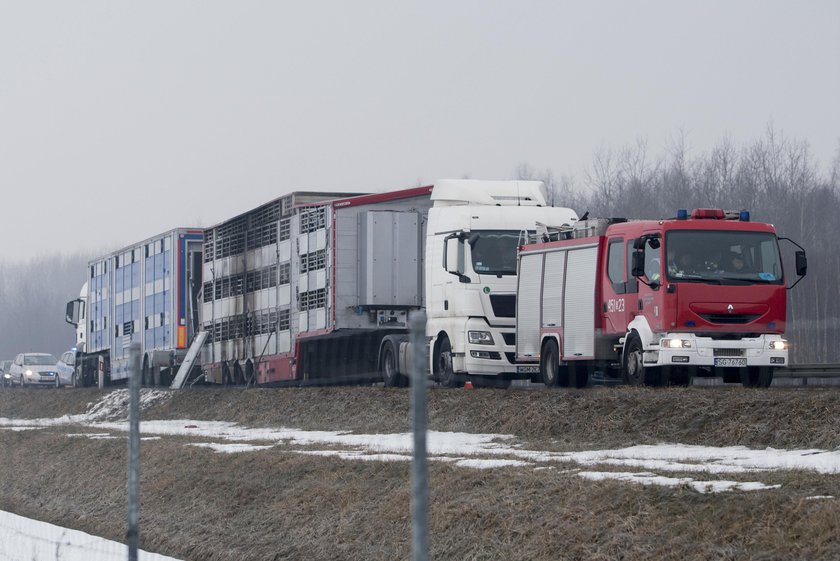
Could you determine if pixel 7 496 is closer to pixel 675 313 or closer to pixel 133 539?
pixel 675 313

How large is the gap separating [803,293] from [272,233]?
139 feet

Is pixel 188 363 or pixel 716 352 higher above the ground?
pixel 716 352

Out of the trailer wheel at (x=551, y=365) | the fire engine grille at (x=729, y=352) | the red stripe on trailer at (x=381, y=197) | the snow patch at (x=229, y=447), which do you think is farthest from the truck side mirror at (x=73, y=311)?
the fire engine grille at (x=729, y=352)

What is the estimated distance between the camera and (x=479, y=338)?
25.3 m

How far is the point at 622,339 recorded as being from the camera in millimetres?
22438

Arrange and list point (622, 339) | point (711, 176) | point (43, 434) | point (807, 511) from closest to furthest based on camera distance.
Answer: point (807, 511) → point (622, 339) → point (43, 434) → point (711, 176)

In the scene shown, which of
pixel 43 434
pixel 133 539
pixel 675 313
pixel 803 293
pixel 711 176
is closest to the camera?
pixel 133 539

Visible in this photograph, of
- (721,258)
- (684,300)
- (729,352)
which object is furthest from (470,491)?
(721,258)

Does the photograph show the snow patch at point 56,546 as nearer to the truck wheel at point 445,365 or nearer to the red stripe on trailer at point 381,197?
the truck wheel at point 445,365

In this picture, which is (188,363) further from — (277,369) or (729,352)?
(729,352)

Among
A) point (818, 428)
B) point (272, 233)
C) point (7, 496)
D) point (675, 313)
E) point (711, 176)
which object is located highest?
point (711, 176)

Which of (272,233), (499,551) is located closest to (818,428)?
(499,551)

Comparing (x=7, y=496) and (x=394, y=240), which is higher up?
(x=394, y=240)

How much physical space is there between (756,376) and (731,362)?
92cm
